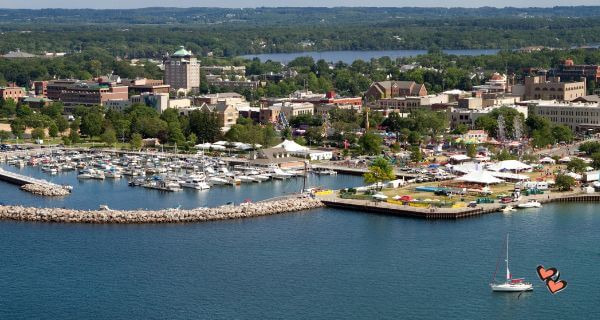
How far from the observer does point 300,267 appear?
62.1 feet

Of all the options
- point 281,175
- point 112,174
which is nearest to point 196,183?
point 281,175

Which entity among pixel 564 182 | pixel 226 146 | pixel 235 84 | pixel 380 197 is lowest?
pixel 380 197

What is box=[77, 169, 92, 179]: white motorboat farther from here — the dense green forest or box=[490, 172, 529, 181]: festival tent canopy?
the dense green forest

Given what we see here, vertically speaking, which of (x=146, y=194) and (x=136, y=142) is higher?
(x=136, y=142)

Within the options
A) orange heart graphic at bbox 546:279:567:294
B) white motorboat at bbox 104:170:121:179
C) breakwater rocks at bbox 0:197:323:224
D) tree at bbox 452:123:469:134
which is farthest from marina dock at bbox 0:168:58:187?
tree at bbox 452:123:469:134

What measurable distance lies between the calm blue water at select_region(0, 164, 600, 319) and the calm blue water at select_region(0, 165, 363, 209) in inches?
92.6

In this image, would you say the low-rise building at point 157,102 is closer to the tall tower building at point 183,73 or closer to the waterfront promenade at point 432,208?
the tall tower building at point 183,73

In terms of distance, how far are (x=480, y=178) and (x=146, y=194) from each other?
756 centimetres

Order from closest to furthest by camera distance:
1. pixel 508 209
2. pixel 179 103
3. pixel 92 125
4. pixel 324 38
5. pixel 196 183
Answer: pixel 508 209 → pixel 196 183 → pixel 92 125 → pixel 179 103 → pixel 324 38

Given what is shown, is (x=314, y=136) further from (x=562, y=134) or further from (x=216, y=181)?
(x=216, y=181)

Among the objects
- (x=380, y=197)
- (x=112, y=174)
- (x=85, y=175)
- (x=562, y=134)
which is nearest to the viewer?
(x=380, y=197)

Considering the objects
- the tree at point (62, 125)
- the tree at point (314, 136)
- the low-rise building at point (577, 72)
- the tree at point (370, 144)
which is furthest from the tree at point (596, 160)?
the low-rise building at point (577, 72)

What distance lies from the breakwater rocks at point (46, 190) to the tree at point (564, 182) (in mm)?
10972

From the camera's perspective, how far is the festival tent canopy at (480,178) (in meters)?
26.1
